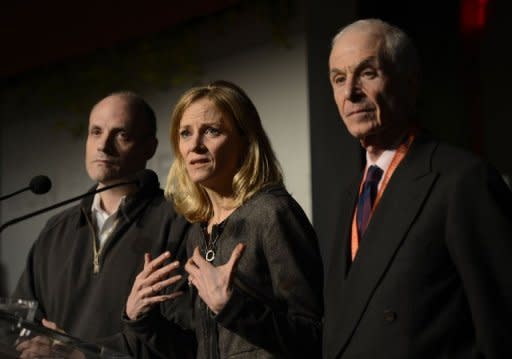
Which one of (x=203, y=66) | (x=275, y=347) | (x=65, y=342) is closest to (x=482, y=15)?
(x=203, y=66)

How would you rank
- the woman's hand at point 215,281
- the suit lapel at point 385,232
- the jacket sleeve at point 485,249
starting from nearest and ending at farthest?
the jacket sleeve at point 485,249, the suit lapel at point 385,232, the woman's hand at point 215,281

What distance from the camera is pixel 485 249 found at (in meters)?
1.42

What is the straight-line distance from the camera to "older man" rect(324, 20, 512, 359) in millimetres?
1418

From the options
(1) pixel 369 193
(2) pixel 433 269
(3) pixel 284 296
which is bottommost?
(3) pixel 284 296

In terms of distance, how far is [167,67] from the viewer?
473 centimetres

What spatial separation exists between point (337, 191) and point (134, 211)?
127 cm

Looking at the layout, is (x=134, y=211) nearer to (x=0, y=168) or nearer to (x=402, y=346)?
(x=402, y=346)

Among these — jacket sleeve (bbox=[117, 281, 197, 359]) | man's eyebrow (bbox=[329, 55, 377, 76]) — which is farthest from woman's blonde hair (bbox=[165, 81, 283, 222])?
man's eyebrow (bbox=[329, 55, 377, 76])

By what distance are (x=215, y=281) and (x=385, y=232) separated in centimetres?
43

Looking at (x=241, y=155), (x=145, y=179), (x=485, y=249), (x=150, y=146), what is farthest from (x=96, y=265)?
(x=485, y=249)

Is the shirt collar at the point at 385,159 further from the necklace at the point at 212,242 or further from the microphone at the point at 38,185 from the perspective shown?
the microphone at the point at 38,185

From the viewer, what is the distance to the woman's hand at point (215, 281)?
1750 mm

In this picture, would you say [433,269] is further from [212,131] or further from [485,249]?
[212,131]

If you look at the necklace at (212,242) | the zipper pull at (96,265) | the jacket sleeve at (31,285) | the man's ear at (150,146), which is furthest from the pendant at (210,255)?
the jacket sleeve at (31,285)
